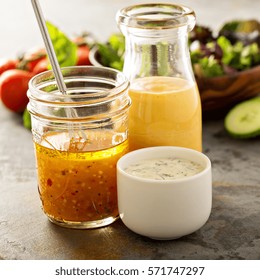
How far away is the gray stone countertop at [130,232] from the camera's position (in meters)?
1.47

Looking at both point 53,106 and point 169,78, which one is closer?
point 53,106

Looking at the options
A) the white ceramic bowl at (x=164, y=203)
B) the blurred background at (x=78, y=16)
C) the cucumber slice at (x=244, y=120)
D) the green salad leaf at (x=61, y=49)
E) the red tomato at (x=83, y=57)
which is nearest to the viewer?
the white ceramic bowl at (x=164, y=203)

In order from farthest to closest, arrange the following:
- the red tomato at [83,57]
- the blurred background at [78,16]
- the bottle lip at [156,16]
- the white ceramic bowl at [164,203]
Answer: the blurred background at [78,16] → the red tomato at [83,57] → the bottle lip at [156,16] → the white ceramic bowl at [164,203]

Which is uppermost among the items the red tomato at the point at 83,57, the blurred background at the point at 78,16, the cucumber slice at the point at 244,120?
the red tomato at the point at 83,57

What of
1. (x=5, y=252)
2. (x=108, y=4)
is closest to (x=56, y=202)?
(x=5, y=252)

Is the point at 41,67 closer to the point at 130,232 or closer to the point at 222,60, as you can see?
the point at 222,60

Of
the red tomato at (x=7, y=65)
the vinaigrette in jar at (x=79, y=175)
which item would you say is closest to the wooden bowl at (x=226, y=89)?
the red tomato at (x=7, y=65)

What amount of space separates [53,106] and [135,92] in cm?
25

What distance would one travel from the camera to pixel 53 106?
4.86 feet

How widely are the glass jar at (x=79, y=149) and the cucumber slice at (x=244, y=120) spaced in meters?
0.60

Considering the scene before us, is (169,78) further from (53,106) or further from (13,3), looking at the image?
(13,3)

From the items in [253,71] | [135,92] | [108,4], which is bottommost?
[108,4]

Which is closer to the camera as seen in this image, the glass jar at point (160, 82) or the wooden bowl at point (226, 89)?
the glass jar at point (160, 82)

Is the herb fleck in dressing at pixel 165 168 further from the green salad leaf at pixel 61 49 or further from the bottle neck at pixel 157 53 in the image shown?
the green salad leaf at pixel 61 49
